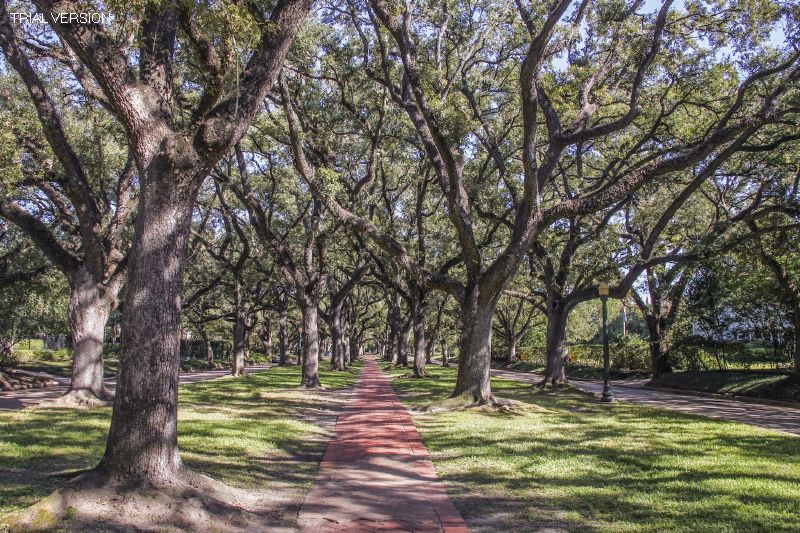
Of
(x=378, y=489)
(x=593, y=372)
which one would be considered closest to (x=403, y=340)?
(x=593, y=372)

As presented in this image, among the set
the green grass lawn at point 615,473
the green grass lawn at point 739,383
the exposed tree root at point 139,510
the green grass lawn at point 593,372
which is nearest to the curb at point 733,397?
the green grass lawn at point 739,383

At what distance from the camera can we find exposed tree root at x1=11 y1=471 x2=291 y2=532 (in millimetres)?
4355

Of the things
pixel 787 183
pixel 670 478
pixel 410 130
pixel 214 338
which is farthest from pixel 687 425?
pixel 214 338

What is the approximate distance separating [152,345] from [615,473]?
18.1ft

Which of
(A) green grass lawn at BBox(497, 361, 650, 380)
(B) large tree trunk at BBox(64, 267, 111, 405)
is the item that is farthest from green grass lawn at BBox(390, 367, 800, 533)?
(A) green grass lawn at BBox(497, 361, 650, 380)

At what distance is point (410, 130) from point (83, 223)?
11109 millimetres

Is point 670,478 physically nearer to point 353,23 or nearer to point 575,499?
point 575,499

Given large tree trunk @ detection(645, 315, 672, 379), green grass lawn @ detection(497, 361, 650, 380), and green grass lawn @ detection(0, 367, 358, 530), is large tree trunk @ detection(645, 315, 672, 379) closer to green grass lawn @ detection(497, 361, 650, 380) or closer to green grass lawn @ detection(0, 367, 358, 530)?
green grass lawn @ detection(497, 361, 650, 380)

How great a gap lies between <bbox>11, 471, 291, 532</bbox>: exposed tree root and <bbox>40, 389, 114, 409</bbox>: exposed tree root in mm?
9056

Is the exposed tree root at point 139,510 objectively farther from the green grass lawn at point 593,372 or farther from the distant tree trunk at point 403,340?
the distant tree trunk at point 403,340

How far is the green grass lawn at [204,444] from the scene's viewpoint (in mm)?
6340

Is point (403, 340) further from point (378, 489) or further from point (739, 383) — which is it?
point (378, 489)

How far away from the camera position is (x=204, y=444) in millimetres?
8523

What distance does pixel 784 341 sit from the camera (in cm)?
2134
